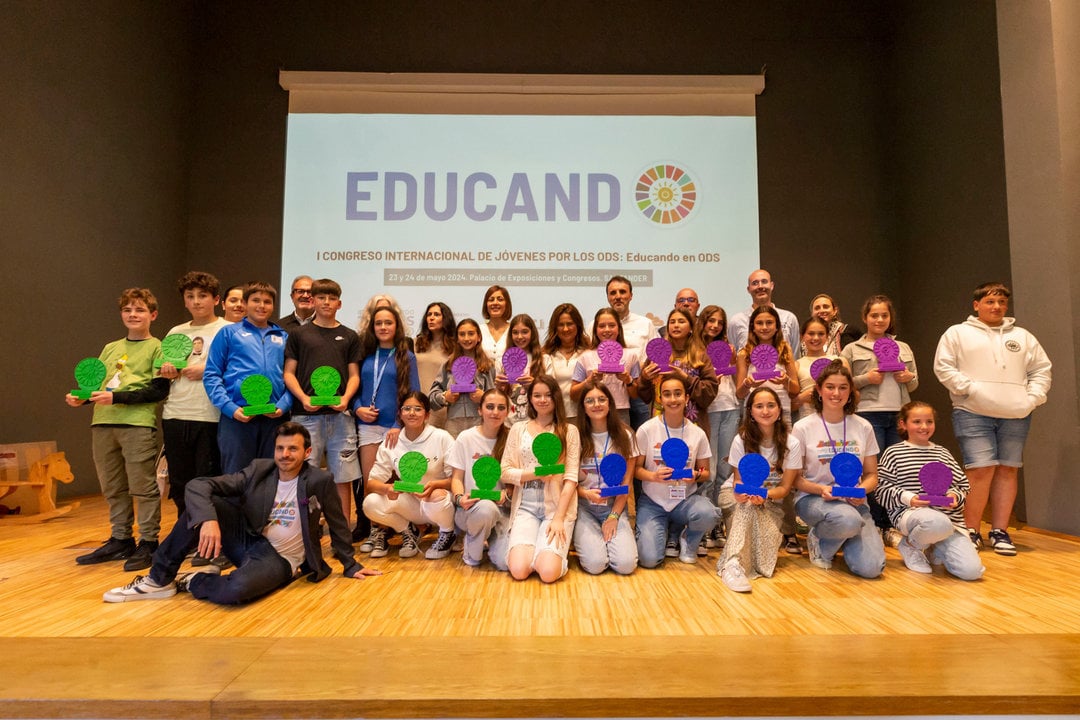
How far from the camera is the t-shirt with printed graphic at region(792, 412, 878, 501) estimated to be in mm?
3195

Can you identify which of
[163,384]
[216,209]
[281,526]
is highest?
[216,209]

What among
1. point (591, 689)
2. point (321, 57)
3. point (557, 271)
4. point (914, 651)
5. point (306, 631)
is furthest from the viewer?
point (321, 57)

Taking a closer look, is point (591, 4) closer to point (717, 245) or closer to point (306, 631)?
point (717, 245)

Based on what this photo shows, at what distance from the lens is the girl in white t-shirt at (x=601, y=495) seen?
121 inches

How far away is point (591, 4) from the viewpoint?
6523 millimetres

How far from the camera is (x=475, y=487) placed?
3.17 m

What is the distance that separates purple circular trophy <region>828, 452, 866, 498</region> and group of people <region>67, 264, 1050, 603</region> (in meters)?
0.01

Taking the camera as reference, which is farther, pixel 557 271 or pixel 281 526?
pixel 557 271

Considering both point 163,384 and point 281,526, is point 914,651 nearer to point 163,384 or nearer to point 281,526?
point 281,526

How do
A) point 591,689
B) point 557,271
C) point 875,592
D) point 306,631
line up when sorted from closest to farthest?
point 591,689
point 306,631
point 875,592
point 557,271

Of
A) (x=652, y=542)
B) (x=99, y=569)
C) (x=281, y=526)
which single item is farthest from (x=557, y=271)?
(x=99, y=569)

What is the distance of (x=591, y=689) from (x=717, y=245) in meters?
5.01

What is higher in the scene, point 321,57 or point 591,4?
point 591,4

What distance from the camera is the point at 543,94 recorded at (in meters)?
6.28
